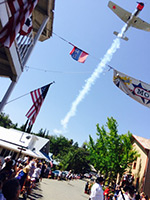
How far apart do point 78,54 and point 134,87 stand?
349 cm

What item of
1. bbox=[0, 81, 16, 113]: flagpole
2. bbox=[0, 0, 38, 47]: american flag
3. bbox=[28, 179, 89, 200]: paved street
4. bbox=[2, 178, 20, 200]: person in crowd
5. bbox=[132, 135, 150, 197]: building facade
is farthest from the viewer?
bbox=[132, 135, 150, 197]: building facade

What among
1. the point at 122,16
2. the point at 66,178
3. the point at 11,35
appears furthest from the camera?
the point at 66,178

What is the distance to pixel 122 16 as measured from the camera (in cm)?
1767

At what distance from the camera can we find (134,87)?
7648 mm

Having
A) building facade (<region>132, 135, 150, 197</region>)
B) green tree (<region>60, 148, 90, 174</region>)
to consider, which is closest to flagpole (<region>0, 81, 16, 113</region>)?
building facade (<region>132, 135, 150, 197</region>)

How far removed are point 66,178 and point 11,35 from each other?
89.8ft

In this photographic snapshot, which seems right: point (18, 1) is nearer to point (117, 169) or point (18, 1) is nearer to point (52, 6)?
point (52, 6)

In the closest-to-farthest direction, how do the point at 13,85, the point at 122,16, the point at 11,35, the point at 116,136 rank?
the point at 11,35 → the point at 13,85 → the point at 122,16 → the point at 116,136

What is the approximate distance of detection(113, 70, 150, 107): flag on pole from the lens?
7.54 meters

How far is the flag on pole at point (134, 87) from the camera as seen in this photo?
297 inches

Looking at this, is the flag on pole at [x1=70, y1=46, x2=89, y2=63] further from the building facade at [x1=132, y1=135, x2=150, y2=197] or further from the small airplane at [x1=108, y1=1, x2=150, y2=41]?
the building facade at [x1=132, y1=135, x2=150, y2=197]

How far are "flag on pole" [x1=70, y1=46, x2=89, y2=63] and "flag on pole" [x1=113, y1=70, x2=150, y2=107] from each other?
2.07 m

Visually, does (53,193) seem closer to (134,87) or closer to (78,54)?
(134,87)

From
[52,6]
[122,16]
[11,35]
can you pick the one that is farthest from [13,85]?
[122,16]
